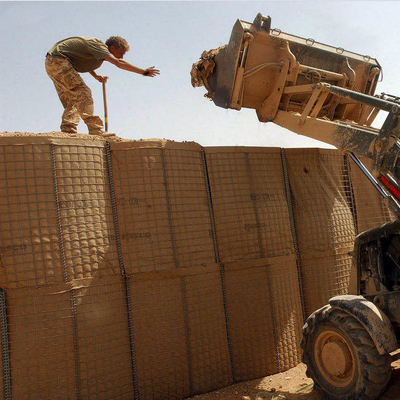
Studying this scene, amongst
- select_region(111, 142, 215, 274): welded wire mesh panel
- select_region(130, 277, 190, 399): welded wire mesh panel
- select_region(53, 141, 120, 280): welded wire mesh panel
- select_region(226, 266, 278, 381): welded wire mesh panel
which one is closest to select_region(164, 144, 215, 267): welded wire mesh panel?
select_region(111, 142, 215, 274): welded wire mesh panel

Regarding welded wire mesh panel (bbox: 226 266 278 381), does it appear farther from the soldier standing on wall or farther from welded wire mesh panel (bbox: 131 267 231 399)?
the soldier standing on wall

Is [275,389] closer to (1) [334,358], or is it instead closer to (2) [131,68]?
(1) [334,358]

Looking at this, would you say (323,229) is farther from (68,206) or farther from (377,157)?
(68,206)

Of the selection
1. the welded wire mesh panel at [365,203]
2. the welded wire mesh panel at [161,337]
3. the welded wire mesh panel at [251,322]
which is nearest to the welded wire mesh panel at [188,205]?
the welded wire mesh panel at [161,337]

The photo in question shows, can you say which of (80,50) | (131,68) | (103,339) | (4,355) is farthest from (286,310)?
(80,50)

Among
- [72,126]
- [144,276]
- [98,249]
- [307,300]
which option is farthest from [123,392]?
[72,126]

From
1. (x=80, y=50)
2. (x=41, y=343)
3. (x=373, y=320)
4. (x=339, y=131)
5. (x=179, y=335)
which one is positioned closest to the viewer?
(x=373, y=320)

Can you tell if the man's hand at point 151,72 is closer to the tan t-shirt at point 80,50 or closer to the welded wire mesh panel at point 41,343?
the tan t-shirt at point 80,50

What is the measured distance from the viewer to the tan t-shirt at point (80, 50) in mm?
5691

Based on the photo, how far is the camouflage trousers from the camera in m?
5.66

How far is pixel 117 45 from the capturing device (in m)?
5.98

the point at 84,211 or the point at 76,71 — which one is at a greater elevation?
the point at 76,71

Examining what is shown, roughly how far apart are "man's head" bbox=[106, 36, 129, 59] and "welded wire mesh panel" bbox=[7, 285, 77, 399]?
10.9 feet

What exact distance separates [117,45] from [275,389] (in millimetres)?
4697
